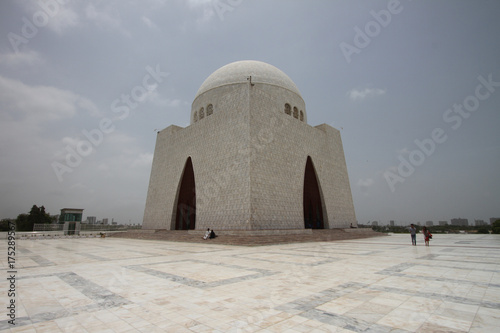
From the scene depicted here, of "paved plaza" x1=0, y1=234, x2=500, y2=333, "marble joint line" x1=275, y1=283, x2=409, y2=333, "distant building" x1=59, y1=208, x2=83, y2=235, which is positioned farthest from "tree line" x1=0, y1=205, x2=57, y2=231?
"marble joint line" x1=275, y1=283, x2=409, y2=333

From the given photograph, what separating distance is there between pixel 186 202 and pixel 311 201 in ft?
28.7

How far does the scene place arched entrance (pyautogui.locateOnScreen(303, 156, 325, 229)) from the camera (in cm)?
1789

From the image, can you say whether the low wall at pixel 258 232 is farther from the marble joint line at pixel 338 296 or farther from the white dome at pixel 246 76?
the white dome at pixel 246 76

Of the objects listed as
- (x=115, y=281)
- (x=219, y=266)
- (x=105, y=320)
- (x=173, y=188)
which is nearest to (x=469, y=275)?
(x=219, y=266)

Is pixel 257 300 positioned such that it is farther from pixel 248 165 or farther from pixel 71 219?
pixel 71 219

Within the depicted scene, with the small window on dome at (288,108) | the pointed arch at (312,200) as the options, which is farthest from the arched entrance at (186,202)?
the pointed arch at (312,200)

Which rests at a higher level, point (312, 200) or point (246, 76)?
point (246, 76)

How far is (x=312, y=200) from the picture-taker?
60.3ft

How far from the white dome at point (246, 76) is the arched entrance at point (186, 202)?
590 cm

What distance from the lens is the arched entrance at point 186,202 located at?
A: 56.9ft

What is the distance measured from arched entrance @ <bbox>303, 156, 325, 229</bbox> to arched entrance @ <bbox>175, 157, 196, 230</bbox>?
777 centimetres

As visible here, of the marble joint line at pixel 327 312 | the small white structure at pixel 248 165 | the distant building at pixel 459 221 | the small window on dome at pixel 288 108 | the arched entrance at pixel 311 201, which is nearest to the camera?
the marble joint line at pixel 327 312

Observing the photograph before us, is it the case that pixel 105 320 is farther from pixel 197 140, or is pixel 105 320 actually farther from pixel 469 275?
pixel 197 140

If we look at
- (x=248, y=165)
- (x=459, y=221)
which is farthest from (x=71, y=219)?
(x=459, y=221)
